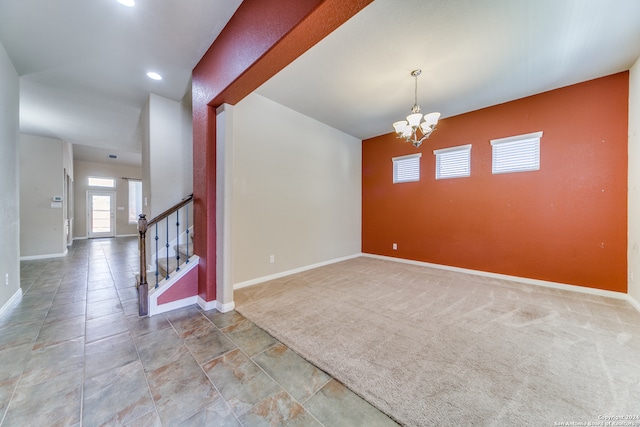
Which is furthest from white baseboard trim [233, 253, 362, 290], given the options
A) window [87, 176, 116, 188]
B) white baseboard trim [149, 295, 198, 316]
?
window [87, 176, 116, 188]

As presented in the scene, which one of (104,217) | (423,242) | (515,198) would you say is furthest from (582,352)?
(104,217)

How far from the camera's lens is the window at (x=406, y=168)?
4.79m

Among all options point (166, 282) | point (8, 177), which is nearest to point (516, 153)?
point (166, 282)

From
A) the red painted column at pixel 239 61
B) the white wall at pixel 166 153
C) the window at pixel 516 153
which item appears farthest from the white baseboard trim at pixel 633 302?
the white wall at pixel 166 153

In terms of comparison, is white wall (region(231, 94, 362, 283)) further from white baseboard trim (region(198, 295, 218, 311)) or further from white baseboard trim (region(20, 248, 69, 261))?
white baseboard trim (region(20, 248, 69, 261))

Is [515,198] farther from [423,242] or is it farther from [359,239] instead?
[359,239]

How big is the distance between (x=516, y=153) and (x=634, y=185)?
1300 millimetres

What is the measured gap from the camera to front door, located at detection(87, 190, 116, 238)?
28.1 feet

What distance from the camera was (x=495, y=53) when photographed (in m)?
2.54

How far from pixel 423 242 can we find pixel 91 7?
17.9 feet

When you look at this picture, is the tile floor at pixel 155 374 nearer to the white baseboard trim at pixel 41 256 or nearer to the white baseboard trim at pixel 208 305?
the white baseboard trim at pixel 208 305

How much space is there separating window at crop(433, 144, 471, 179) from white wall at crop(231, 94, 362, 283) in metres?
1.90

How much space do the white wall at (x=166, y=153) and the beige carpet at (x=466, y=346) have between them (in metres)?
2.01

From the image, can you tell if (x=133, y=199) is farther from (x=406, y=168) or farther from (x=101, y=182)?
(x=406, y=168)
